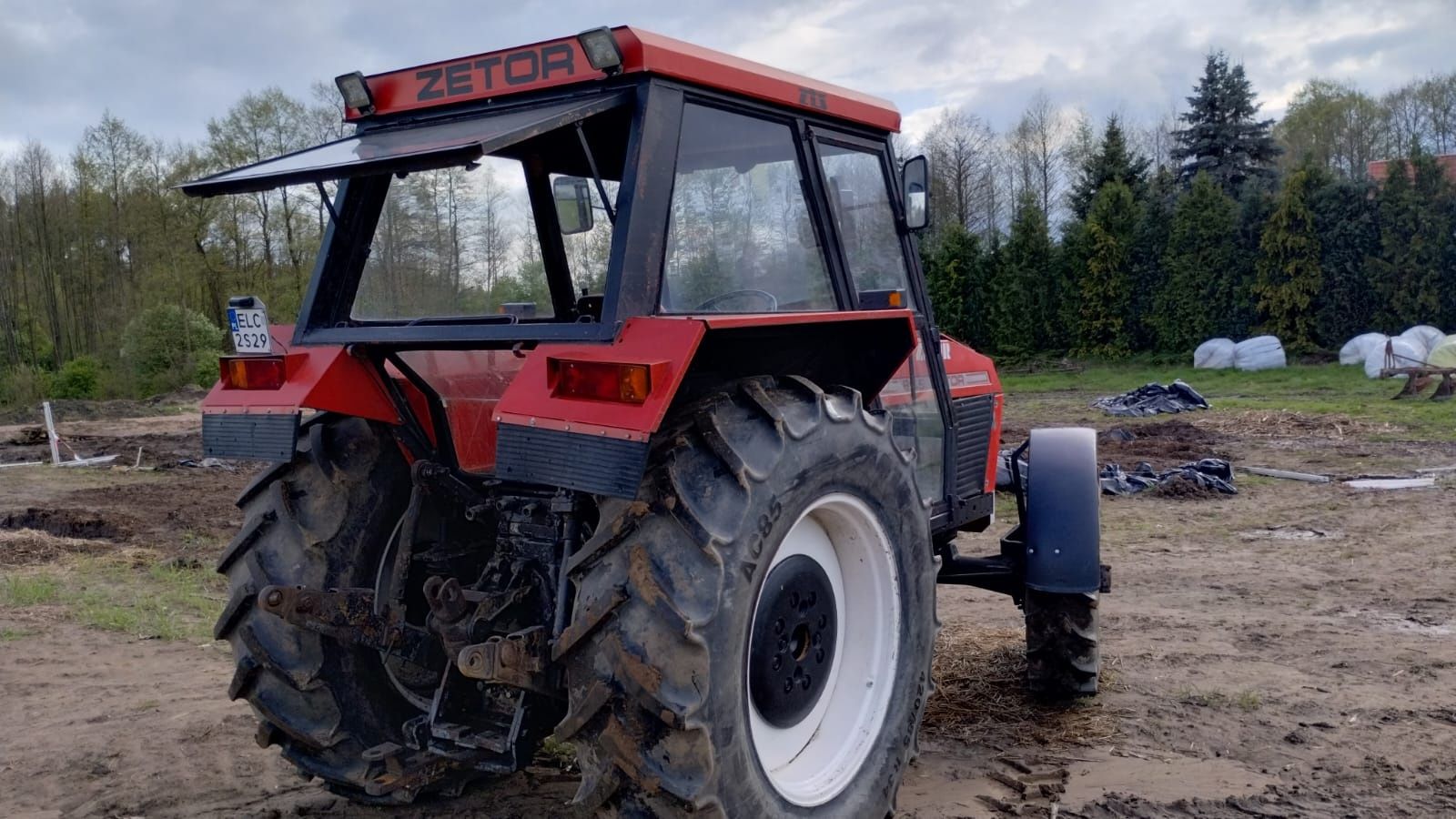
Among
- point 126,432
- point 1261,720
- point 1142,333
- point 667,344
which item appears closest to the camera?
point 667,344

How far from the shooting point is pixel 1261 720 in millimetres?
4805

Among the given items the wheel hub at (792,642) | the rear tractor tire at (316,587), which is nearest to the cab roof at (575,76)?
the rear tractor tire at (316,587)

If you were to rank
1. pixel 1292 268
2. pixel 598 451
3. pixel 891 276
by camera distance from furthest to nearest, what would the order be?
pixel 1292 268 → pixel 891 276 → pixel 598 451

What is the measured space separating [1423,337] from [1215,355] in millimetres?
4047

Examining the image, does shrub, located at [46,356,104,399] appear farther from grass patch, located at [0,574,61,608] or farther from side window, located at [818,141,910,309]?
side window, located at [818,141,910,309]

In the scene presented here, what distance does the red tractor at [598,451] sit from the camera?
9.02 ft

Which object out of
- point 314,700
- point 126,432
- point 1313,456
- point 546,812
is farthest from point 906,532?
point 126,432

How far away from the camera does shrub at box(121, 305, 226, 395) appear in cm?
3084

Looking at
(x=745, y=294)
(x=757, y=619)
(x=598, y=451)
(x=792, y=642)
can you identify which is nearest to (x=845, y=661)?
(x=792, y=642)

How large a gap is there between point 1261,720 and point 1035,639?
3.11 ft

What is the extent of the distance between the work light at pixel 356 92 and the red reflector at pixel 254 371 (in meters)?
0.87

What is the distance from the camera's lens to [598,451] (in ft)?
8.76

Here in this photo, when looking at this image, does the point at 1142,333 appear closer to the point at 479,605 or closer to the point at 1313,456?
the point at 1313,456

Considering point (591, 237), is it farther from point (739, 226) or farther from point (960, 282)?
point (960, 282)
